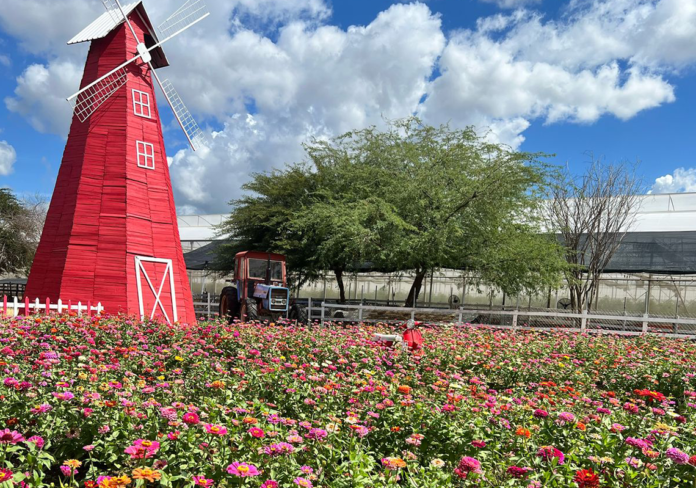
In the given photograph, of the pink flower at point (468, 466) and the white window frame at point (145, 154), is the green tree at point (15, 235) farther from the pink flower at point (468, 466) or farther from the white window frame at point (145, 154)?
the pink flower at point (468, 466)

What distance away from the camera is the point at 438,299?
28.9 metres

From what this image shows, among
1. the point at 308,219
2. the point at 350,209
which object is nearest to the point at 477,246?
the point at 350,209

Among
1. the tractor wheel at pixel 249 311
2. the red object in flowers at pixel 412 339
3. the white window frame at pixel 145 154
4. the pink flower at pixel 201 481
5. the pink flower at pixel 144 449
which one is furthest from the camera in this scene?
the tractor wheel at pixel 249 311

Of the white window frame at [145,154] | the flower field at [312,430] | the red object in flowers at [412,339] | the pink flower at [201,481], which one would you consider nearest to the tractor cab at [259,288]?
the white window frame at [145,154]

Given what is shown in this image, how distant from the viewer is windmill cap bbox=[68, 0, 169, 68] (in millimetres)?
13688

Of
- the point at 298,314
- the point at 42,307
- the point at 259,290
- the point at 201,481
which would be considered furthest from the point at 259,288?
the point at 201,481

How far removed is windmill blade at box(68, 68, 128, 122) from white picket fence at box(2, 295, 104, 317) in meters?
4.59

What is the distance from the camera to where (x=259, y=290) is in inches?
609

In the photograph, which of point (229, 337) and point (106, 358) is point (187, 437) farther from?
point (229, 337)

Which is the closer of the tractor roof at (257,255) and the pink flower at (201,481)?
the pink flower at (201,481)

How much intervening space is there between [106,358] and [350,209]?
36.2ft

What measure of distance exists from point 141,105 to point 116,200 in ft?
8.64

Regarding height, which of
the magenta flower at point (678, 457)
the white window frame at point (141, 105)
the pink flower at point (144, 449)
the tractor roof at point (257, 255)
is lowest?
the pink flower at point (144, 449)

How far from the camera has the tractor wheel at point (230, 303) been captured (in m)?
16.3
